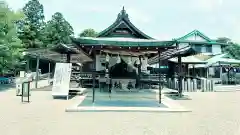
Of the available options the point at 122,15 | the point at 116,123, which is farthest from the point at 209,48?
the point at 116,123

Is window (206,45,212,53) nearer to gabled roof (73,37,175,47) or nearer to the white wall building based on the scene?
the white wall building

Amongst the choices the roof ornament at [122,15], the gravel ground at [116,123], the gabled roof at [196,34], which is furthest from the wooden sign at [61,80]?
the gabled roof at [196,34]

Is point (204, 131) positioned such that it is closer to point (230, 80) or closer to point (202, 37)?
point (230, 80)

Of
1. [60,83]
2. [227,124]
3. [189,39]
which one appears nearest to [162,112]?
[227,124]

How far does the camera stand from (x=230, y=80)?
80.5 ft

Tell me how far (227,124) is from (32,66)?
1204 inches

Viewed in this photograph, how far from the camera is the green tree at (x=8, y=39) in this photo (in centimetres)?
Result: 1738

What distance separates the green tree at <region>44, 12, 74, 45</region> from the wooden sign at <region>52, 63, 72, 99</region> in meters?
24.7

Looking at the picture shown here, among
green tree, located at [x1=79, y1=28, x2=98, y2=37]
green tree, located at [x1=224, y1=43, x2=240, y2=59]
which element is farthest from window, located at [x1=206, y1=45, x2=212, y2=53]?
green tree, located at [x1=79, y1=28, x2=98, y2=37]

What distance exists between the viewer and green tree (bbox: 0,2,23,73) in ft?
57.0

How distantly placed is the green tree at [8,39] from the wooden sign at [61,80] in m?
6.86

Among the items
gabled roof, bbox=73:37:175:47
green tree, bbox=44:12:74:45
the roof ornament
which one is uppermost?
green tree, bbox=44:12:74:45

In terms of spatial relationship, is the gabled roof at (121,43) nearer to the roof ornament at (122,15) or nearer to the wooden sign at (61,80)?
the wooden sign at (61,80)

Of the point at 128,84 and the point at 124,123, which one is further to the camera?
the point at 128,84
